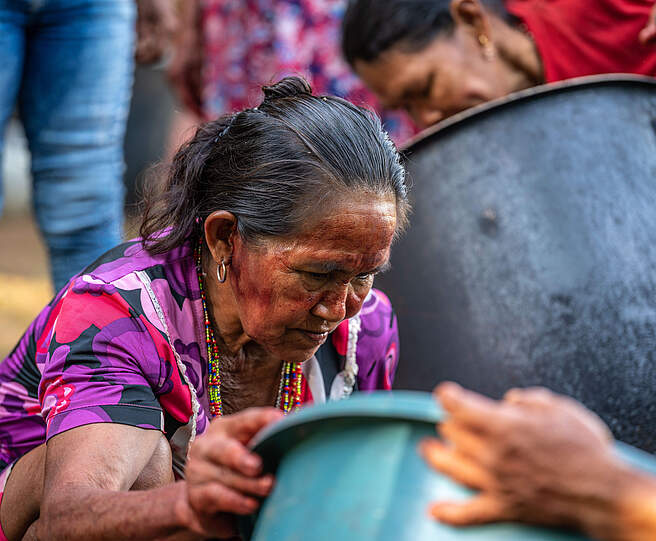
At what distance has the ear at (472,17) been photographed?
340 cm

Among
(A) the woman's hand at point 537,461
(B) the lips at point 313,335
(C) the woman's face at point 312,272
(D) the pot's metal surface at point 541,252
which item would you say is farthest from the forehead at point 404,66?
Answer: (A) the woman's hand at point 537,461

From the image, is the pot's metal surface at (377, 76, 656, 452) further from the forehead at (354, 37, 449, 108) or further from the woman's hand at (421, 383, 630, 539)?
the woman's hand at (421, 383, 630, 539)

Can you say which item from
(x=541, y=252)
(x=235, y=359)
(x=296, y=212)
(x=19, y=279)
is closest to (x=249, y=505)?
(x=296, y=212)

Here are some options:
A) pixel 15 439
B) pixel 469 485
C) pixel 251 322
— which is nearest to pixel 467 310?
pixel 251 322

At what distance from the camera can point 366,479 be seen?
1204 millimetres

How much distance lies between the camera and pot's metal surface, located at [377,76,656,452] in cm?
229

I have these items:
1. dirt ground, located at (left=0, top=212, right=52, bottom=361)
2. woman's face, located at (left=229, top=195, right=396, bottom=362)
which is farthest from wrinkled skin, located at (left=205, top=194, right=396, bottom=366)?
dirt ground, located at (left=0, top=212, right=52, bottom=361)

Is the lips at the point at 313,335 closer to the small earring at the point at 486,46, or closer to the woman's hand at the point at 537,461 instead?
the woman's hand at the point at 537,461

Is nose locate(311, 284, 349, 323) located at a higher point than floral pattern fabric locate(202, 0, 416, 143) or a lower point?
lower

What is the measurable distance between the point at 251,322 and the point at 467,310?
0.73 m

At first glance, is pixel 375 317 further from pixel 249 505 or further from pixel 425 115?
pixel 425 115

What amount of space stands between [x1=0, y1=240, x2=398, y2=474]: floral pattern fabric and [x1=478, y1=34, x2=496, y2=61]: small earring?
157cm

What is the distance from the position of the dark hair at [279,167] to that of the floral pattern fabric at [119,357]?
4.4 inches

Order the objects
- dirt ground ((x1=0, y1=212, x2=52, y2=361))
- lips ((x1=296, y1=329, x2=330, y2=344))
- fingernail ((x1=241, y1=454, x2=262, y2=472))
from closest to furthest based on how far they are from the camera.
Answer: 1. fingernail ((x1=241, y1=454, x2=262, y2=472))
2. lips ((x1=296, y1=329, x2=330, y2=344))
3. dirt ground ((x1=0, y1=212, x2=52, y2=361))
